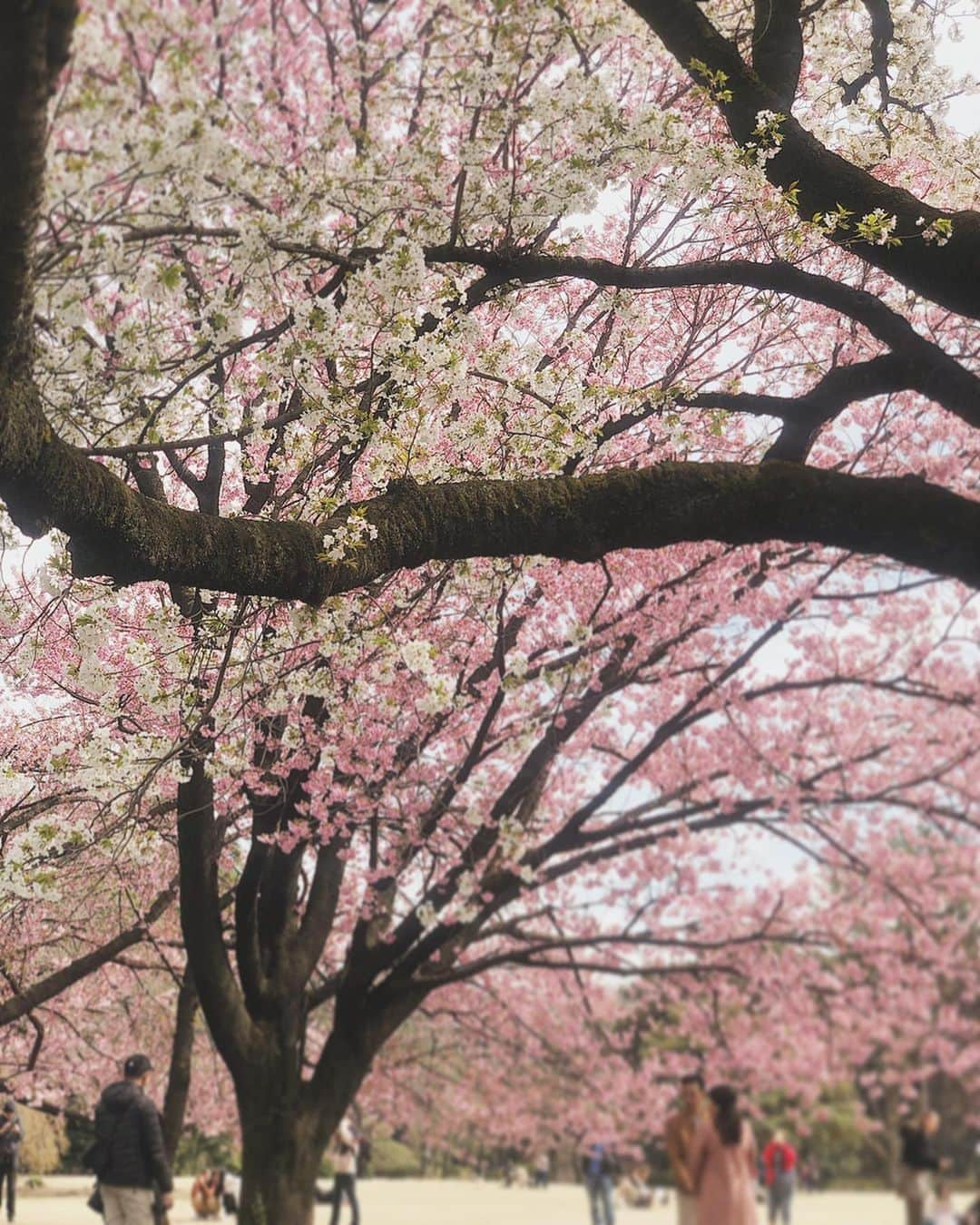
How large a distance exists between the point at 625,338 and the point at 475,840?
3978mm

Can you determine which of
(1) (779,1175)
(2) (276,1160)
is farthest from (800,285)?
(1) (779,1175)

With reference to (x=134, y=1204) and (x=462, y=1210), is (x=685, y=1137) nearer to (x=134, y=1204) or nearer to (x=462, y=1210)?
(x=134, y=1204)

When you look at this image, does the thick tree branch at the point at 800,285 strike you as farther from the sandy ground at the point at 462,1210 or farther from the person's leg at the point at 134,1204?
the sandy ground at the point at 462,1210

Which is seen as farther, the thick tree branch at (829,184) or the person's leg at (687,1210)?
the person's leg at (687,1210)

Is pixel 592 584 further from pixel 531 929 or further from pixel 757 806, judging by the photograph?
pixel 531 929

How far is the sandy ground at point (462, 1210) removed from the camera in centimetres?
1672

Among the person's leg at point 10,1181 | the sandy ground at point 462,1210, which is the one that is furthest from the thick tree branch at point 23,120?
the sandy ground at point 462,1210

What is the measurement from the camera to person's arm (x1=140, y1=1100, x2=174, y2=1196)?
21.2ft

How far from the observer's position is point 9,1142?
1254cm

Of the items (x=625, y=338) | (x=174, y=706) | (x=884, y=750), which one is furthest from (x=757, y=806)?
(x=174, y=706)

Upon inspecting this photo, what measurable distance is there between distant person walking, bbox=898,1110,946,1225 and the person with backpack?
787 cm

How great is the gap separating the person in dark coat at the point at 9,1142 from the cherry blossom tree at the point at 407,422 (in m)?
3.99

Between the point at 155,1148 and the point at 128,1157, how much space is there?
0.71ft

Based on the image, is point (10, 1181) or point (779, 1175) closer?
point (10, 1181)
